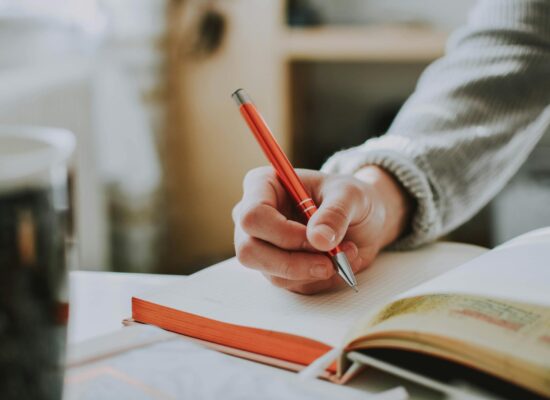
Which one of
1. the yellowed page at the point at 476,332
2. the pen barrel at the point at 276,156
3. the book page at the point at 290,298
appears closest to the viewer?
the yellowed page at the point at 476,332

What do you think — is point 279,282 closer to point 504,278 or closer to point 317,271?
point 317,271

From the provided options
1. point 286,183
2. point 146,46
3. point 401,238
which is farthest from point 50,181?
point 146,46

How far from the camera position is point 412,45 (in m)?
1.90

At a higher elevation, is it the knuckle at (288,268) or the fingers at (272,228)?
the fingers at (272,228)

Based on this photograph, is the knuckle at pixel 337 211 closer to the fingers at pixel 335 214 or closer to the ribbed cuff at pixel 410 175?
the fingers at pixel 335 214

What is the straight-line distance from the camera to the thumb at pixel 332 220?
52cm

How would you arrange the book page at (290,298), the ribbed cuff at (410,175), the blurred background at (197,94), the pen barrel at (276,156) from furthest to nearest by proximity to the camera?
1. the blurred background at (197,94)
2. the ribbed cuff at (410,175)
3. the pen barrel at (276,156)
4. the book page at (290,298)

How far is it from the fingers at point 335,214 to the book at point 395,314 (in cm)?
5

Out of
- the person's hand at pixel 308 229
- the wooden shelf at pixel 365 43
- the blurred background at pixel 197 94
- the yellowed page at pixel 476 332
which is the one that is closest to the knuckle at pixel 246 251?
the person's hand at pixel 308 229

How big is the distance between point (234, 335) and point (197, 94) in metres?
1.77

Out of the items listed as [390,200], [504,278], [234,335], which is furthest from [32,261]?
[390,200]

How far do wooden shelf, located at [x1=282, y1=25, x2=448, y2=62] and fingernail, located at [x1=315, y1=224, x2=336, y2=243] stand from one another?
1458mm

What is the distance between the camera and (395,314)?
1.49 ft

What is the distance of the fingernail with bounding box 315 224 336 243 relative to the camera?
0.52m
